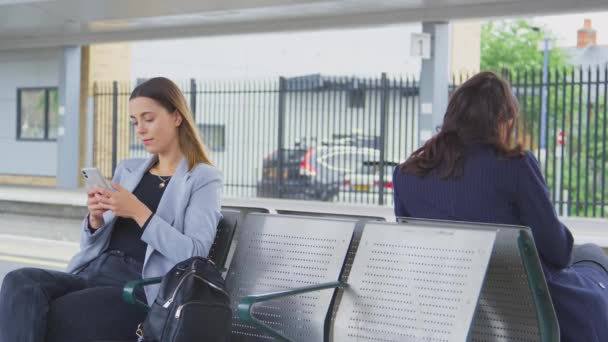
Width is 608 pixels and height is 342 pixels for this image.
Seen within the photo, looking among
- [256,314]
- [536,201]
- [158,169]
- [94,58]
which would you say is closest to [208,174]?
[158,169]

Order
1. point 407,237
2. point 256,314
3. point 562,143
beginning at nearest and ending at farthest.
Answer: point 407,237
point 256,314
point 562,143

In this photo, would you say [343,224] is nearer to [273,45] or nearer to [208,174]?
[208,174]

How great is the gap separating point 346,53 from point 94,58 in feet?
56.6

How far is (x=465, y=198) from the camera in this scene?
11.6ft

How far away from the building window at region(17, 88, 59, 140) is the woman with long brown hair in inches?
661

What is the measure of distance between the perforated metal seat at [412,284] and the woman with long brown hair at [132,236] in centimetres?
72

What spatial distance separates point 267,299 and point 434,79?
10.7 meters

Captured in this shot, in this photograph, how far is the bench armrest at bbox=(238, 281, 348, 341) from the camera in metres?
3.17

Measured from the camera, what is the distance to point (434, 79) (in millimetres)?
13586

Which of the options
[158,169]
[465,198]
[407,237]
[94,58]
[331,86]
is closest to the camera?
[407,237]

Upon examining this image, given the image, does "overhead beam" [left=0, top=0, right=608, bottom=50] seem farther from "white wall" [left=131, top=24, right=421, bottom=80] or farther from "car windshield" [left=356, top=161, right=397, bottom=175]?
"white wall" [left=131, top=24, right=421, bottom=80]

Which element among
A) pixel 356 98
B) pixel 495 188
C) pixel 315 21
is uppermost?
pixel 315 21

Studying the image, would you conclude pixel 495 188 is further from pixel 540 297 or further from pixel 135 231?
pixel 135 231

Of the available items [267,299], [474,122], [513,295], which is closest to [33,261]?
[267,299]
